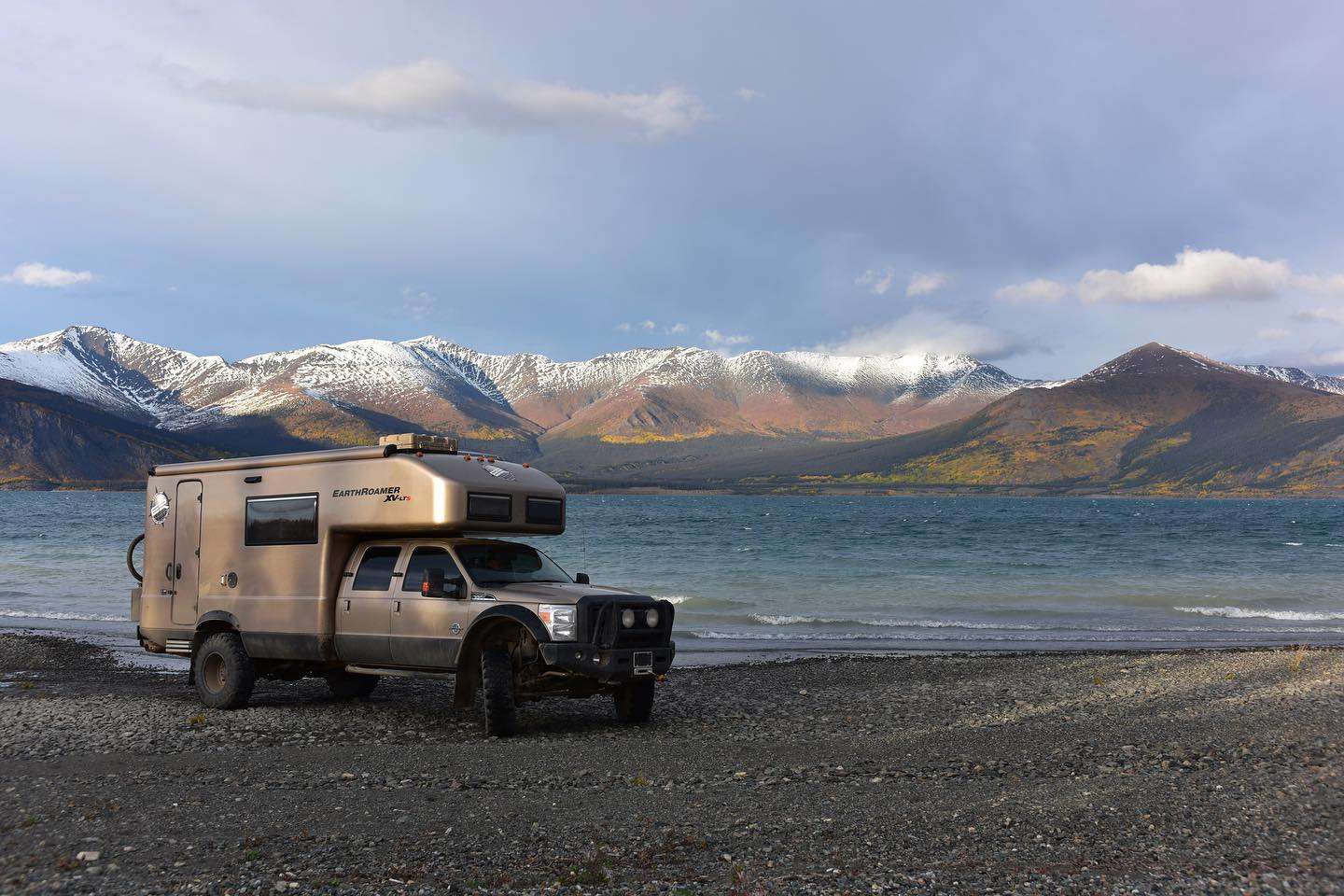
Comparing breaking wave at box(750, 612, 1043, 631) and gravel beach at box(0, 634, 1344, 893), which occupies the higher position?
gravel beach at box(0, 634, 1344, 893)

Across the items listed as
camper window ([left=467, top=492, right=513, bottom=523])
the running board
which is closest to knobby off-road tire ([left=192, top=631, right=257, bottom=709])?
the running board

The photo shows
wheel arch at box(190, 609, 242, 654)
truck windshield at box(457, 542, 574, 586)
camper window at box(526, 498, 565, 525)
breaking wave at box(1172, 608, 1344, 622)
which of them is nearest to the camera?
truck windshield at box(457, 542, 574, 586)

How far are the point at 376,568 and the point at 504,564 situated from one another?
172cm

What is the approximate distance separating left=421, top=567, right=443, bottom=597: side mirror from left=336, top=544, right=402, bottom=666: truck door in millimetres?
676

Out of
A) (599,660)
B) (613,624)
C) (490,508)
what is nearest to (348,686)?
(490,508)

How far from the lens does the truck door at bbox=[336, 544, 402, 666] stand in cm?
1359

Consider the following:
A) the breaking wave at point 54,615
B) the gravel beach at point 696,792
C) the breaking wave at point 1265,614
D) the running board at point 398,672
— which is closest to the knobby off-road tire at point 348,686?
the gravel beach at point 696,792

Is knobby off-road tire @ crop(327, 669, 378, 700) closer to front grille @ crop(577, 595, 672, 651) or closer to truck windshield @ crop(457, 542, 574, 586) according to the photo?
truck windshield @ crop(457, 542, 574, 586)

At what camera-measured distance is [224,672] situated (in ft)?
48.3

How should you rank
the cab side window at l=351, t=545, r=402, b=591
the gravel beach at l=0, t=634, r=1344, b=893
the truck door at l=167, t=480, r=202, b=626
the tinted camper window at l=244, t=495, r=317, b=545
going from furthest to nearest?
the truck door at l=167, t=480, r=202, b=626, the tinted camper window at l=244, t=495, r=317, b=545, the cab side window at l=351, t=545, r=402, b=591, the gravel beach at l=0, t=634, r=1344, b=893

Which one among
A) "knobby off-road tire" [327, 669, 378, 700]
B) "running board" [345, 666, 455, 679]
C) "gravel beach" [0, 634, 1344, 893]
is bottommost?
"knobby off-road tire" [327, 669, 378, 700]

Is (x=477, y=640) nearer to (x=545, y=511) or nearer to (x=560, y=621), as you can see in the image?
(x=560, y=621)

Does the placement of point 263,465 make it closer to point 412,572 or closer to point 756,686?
point 412,572

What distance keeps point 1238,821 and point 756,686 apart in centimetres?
896
